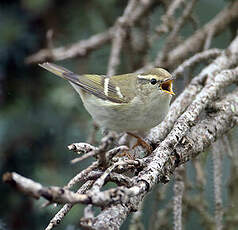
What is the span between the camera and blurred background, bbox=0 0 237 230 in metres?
2.35

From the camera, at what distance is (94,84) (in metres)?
2.47

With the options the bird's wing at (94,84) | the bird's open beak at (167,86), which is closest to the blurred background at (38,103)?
the bird's wing at (94,84)

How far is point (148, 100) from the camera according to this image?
2115 mm

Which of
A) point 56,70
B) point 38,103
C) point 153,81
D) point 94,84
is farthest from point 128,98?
point 38,103

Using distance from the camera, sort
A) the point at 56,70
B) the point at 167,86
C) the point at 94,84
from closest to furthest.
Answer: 1. the point at 167,86
2. the point at 56,70
3. the point at 94,84

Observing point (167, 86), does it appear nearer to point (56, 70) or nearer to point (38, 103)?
point (56, 70)

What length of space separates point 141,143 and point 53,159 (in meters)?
0.90

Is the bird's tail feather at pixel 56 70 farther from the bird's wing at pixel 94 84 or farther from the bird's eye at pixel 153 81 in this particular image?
the bird's eye at pixel 153 81

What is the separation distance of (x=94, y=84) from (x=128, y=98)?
0.36 m

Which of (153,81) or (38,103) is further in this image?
(38,103)

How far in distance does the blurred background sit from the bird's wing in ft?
0.74

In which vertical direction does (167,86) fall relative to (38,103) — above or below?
below

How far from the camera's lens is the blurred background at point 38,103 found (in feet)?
7.70

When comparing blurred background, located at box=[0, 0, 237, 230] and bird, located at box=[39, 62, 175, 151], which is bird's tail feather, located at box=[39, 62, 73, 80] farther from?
blurred background, located at box=[0, 0, 237, 230]
